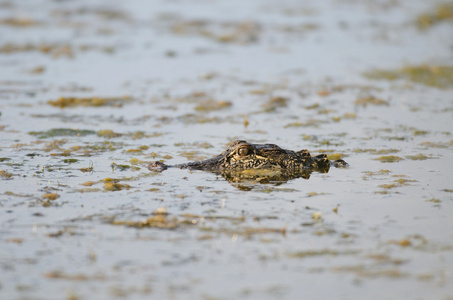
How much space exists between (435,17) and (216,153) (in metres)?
17.1

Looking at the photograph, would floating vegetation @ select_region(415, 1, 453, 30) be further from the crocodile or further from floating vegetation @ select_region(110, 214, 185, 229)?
floating vegetation @ select_region(110, 214, 185, 229)

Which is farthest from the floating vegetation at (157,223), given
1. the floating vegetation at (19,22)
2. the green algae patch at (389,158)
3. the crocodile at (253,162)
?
the floating vegetation at (19,22)

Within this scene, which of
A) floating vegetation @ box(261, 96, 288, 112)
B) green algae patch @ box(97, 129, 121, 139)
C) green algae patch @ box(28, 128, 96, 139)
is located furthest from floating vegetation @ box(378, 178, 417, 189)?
green algae patch @ box(28, 128, 96, 139)

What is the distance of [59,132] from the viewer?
1202 centimetres

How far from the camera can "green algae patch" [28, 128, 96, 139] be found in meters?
11.8

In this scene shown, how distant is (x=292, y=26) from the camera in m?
24.1

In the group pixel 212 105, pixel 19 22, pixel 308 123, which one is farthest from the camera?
pixel 19 22

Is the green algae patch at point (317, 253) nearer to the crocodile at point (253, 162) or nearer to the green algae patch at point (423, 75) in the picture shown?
the crocodile at point (253, 162)

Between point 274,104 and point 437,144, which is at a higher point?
point 274,104

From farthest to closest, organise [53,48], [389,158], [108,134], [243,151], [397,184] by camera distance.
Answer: [53,48] < [108,134] < [389,158] < [243,151] < [397,184]

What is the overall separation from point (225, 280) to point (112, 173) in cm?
388

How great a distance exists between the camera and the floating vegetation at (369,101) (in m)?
14.4

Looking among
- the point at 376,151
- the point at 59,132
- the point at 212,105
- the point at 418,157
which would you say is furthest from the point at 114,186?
the point at 212,105

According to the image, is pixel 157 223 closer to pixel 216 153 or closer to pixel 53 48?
pixel 216 153
